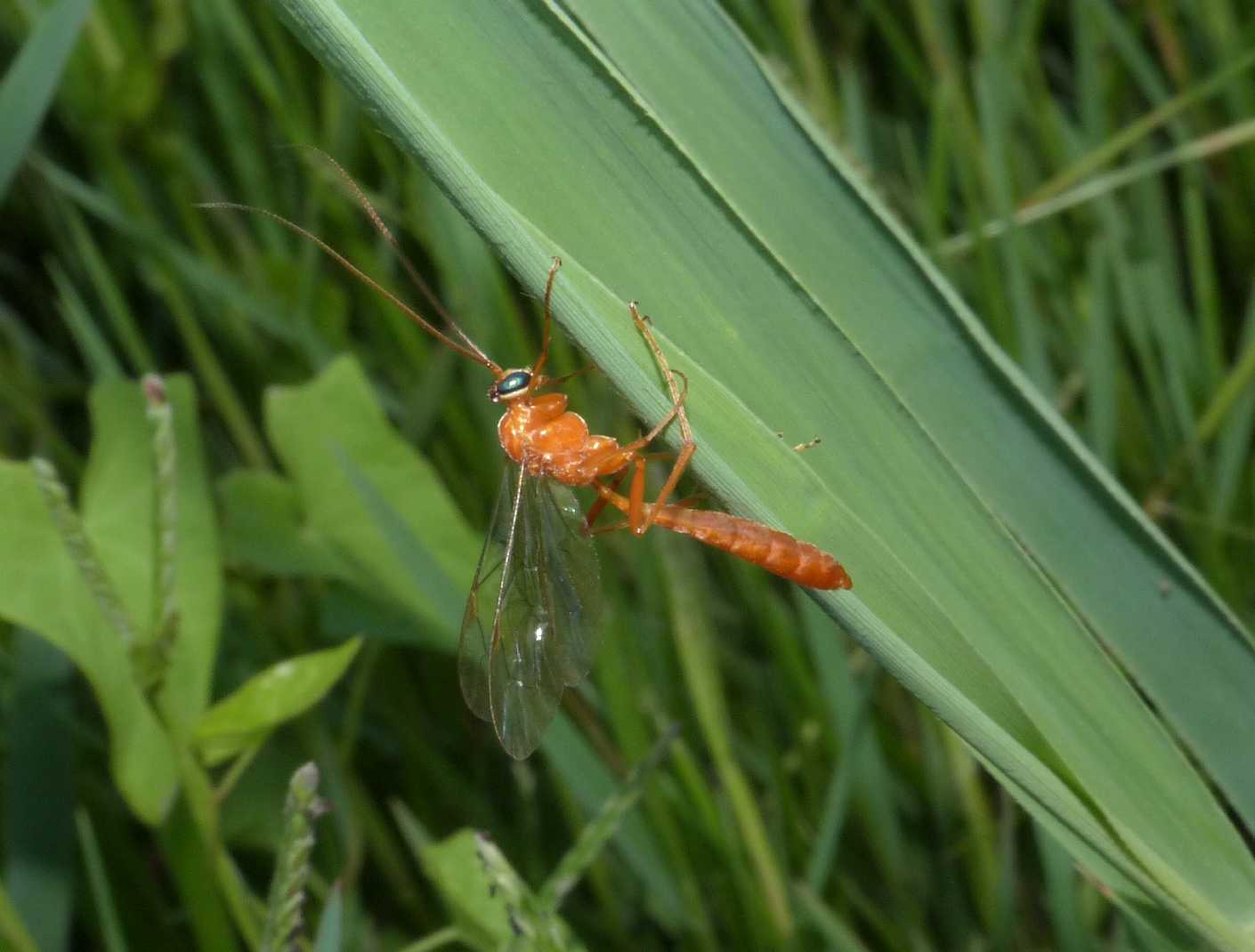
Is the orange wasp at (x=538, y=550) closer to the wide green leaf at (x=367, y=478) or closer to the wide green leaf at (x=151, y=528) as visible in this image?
the wide green leaf at (x=367, y=478)

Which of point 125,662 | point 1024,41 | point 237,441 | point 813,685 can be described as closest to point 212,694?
point 237,441

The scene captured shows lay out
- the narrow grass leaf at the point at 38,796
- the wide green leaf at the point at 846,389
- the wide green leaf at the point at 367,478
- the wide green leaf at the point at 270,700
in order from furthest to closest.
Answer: the wide green leaf at the point at 367,478
the narrow grass leaf at the point at 38,796
the wide green leaf at the point at 270,700
the wide green leaf at the point at 846,389

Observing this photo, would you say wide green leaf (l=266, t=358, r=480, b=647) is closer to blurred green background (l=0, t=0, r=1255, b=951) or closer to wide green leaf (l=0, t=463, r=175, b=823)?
blurred green background (l=0, t=0, r=1255, b=951)

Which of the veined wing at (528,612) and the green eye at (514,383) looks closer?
the veined wing at (528,612)

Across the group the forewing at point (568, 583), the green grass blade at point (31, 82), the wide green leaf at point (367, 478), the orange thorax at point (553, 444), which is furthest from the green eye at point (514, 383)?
the green grass blade at point (31, 82)

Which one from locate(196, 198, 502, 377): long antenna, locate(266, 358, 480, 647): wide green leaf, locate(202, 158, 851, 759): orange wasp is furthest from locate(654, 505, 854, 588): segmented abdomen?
locate(266, 358, 480, 647): wide green leaf

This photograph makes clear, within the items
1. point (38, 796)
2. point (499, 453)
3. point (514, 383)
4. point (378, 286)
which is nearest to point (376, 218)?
point (378, 286)

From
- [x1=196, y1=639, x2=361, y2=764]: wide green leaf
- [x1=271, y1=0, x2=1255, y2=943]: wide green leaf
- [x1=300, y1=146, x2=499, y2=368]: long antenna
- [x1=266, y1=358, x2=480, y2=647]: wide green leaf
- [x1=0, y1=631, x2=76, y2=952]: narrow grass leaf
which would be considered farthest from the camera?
[x1=266, y1=358, x2=480, y2=647]: wide green leaf
